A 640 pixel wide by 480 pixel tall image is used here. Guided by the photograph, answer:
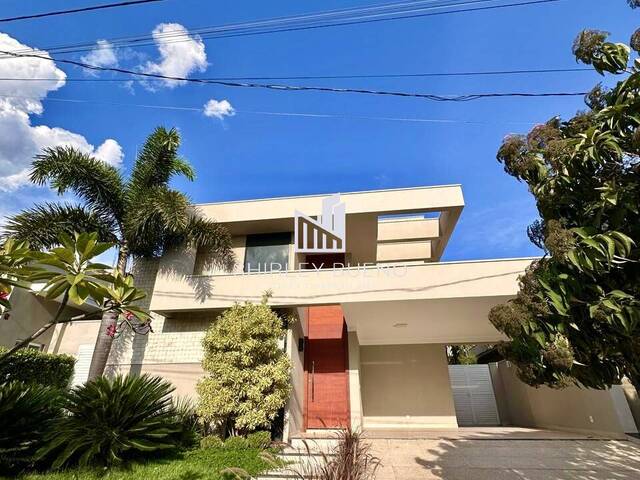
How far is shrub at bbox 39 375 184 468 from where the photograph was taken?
6363mm

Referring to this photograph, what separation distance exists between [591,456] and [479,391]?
449 inches

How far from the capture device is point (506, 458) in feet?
25.1

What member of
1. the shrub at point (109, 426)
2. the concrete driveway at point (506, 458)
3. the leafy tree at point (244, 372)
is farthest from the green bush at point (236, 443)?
the concrete driveway at point (506, 458)

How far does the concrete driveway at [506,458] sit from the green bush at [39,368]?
10635mm

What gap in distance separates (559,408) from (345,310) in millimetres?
9748

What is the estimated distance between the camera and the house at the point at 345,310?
10.1 meters

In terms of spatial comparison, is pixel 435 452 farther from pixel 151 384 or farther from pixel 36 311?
pixel 36 311

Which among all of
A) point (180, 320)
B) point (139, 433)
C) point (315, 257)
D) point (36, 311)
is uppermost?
point (315, 257)

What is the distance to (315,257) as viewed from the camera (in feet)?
47.1

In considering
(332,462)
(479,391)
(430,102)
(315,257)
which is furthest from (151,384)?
(479,391)

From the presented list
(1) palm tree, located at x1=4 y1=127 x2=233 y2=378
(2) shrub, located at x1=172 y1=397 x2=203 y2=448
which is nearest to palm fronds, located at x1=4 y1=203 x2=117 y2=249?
(1) palm tree, located at x1=4 y1=127 x2=233 y2=378

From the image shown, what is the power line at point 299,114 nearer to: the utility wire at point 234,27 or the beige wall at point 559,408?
the utility wire at point 234,27

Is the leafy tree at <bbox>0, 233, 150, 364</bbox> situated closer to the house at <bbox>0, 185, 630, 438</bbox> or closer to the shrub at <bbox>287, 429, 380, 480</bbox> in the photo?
the shrub at <bbox>287, 429, 380, 480</bbox>

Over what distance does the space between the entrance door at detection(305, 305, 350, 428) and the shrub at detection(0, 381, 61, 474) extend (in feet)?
24.1
